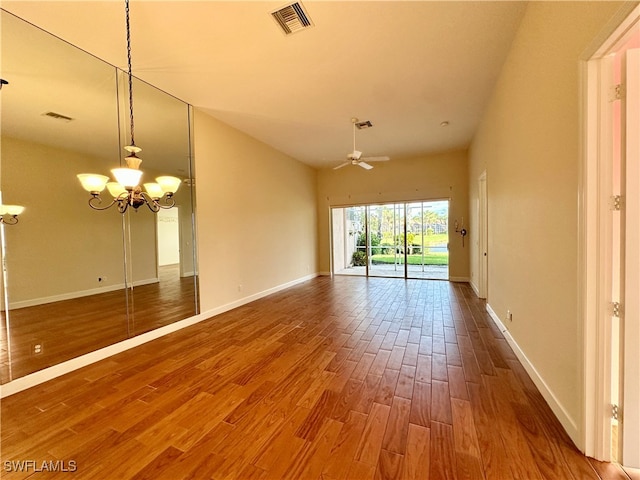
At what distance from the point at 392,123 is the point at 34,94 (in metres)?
4.89

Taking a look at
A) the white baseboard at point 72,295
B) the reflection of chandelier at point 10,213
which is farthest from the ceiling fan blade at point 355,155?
the reflection of chandelier at point 10,213

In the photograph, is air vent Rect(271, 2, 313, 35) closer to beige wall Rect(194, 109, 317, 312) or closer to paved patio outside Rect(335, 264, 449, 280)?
beige wall Rect(194, 109, 317, 312)

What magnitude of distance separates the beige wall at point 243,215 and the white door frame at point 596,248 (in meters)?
4.41

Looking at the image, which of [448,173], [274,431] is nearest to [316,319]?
[274,431]

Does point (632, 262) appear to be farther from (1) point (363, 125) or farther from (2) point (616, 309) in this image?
(1) point (363, 125)

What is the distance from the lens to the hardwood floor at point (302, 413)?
1497 mm

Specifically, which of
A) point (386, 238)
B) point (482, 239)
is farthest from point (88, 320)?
point (386, 238)

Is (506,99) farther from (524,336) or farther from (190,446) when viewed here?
(190,446)

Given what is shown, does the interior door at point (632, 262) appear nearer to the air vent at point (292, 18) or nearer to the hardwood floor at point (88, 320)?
the air vent at point (292, 18)

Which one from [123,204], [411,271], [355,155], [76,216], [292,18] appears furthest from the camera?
[411,271]

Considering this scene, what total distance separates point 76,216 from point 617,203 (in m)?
4.90

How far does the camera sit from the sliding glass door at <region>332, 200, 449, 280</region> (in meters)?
7.46

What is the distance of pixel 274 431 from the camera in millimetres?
1784

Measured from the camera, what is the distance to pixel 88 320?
3244mm
